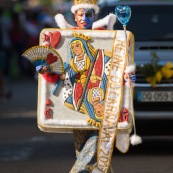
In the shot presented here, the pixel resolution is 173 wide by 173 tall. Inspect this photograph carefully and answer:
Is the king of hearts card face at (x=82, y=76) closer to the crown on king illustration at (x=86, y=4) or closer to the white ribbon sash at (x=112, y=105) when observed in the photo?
the white ribbon sash at (x=112, y=105)

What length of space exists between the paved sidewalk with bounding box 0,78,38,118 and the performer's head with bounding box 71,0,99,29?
1011 centimetres

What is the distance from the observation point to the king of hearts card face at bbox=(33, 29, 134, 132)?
9297 millimetres

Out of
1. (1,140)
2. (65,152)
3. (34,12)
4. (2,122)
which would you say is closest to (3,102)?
(2,122)

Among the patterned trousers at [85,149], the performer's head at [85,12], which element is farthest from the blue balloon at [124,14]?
the patterned trousers at [85,149]

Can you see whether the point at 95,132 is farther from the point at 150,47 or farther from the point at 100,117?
the point at 150,47

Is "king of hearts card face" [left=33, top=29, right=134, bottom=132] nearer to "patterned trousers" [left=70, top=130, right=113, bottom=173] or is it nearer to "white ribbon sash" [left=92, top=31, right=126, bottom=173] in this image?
"white ribbon sash" [left=92, top=31, right=126, bottom=173]

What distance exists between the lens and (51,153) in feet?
43.7

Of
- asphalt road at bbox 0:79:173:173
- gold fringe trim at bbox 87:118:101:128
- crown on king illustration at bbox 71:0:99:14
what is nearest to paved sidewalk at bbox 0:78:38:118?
asphalt road at bbox 0:79:173:173

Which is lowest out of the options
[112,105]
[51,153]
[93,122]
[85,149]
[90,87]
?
[51,153]

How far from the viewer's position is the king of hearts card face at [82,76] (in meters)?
9.30

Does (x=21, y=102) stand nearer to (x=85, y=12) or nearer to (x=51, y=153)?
(x=51, y=153)

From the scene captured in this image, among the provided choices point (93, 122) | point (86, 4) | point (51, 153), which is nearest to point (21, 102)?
point (51, 153)

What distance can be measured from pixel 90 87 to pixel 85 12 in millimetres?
707

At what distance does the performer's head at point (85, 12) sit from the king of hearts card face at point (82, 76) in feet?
0.45
